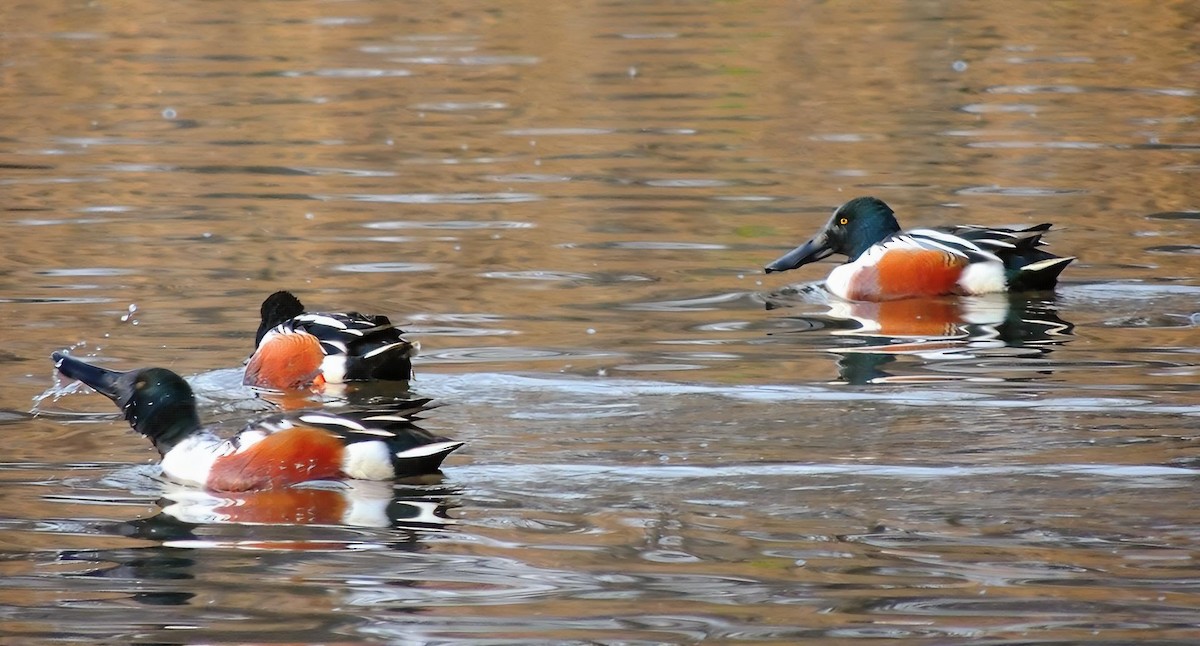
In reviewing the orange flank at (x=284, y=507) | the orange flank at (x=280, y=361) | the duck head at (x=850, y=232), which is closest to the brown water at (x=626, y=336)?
the orange flank at (x=284, y=507)

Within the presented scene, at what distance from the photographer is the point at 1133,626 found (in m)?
5.55

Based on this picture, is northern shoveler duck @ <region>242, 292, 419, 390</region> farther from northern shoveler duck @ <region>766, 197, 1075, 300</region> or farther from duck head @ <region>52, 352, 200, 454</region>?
northern shoveler duck @ <region>766, 197, 1075, 300</region>

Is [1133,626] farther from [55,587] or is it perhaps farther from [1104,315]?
[1104,315]

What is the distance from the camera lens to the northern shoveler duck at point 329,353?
9219 mm

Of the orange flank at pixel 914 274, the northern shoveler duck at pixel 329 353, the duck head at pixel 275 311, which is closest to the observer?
the northern shoveler duck at pixel 329 353

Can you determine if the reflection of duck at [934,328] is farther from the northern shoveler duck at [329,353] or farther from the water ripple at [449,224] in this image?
the water ripple at [449,224]

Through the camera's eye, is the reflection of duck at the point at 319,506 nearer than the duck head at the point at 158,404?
Yes

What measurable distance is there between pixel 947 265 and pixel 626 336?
7.53ft

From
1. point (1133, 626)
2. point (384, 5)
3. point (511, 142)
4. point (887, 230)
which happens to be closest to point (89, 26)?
point (384, 5)

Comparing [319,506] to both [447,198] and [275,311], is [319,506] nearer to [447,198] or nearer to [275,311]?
[275,311]

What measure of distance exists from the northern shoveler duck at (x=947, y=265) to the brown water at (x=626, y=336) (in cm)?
17

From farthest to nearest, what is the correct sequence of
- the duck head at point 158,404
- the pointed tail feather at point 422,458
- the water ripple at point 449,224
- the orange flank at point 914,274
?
the water ripple at point 449,224, the orange flank at point 914,274, the duck head at point 158,404, the pointed tail feather at point 422,458

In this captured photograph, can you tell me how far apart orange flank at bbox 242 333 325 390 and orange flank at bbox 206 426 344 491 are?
1889mm

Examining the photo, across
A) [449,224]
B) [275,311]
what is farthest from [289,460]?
[449,224]
